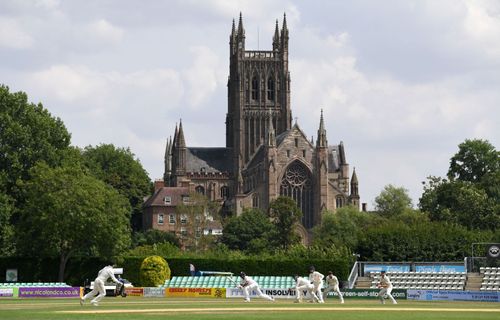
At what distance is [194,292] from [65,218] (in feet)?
46.6

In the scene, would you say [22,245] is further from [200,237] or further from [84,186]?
[200,237]

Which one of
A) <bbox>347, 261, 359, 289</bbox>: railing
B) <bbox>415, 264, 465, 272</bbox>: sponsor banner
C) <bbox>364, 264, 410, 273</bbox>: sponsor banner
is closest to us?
<bbox>347, 261, 359, 289</bbox>: railing

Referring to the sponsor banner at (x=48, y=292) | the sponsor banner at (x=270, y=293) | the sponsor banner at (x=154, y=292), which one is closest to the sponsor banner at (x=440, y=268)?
the sponsor banner at (x=270, y=293)

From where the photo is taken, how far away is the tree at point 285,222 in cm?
15838

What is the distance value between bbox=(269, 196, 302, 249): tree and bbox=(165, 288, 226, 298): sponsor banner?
279 feet

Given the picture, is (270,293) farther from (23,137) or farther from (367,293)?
(23,137)

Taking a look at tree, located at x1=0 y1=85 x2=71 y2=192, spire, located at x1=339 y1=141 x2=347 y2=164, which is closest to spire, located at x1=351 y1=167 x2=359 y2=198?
spire, located at x1=339 y1=141 x2=347 y2=164

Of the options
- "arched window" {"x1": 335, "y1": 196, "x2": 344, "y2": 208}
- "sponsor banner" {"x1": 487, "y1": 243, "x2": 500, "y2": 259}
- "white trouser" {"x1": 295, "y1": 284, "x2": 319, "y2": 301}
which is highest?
"arched window" {"x1": 335, "y1": 196, "x2": 344, "y2": 208}

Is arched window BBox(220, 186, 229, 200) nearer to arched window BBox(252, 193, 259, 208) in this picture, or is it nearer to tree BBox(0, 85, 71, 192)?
arched window BBox(252, 193, 259, 208)

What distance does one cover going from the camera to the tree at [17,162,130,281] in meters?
81.8

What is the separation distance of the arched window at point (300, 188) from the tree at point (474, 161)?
35.6 metres

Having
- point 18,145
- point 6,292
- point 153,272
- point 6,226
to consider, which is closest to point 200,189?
point 18,145

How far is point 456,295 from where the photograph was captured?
6544 centimetres

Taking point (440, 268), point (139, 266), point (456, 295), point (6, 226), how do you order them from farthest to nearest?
point (6, 226) < point (139, 266) < point (440, 268) < point (456, 295)
